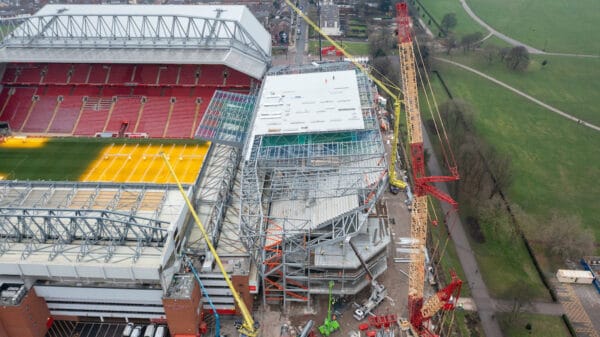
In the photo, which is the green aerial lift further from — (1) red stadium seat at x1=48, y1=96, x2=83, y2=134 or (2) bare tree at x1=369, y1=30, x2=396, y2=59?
(2) bare tree at x1=369, y1=30, x2=396, y2=59

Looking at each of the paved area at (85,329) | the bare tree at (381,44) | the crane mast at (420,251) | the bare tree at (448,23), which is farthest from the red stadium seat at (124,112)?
the bare tree at (448,23)

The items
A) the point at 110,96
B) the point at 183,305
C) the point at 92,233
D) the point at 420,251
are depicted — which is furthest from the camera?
the point at 110,96

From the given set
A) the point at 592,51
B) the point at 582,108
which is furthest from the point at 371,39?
the point at 592,51

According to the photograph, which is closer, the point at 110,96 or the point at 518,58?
the point at 110,96

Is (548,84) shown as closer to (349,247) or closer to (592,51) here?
(592,51)

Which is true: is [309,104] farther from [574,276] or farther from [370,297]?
[574,276]

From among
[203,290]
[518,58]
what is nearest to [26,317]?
[203,290]
